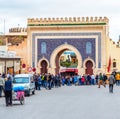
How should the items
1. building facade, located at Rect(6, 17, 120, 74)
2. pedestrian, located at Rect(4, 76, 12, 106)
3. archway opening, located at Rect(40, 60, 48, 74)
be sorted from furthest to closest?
archway opening, located at Rect(40, 60, 48, 74)
building facade, located at Rect(6, 17, 120, 74)
pedestrian, located at Rect(4, 76, 12, 106)

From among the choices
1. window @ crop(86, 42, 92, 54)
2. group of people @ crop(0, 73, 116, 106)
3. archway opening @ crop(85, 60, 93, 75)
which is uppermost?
window @ crop(86, 42, 92, 54)

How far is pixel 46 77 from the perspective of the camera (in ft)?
167

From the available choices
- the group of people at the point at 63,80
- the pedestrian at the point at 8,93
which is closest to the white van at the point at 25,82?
the group of people at the point at 63,80

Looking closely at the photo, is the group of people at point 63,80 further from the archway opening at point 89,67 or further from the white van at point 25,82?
the white van at point 25,82

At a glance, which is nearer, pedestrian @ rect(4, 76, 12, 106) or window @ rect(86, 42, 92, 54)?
pedestrian @ rect(4, 76, 12, 106)

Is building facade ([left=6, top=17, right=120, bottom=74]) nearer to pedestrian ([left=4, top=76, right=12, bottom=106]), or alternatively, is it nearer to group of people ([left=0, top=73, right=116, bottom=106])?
group of people ([left=0, top=73, right=116, bottom=106])

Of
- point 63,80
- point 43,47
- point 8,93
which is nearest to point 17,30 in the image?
point 43,47

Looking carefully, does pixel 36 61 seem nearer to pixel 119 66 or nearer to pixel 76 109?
pixel 119 66

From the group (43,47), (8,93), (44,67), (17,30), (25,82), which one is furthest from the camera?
(17,30)

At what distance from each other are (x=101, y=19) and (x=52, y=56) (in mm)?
7231

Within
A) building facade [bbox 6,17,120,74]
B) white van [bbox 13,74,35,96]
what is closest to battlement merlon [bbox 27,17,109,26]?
building facade [bbox 6,17,120,74]

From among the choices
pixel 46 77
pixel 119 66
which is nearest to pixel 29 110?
pixel 46 77

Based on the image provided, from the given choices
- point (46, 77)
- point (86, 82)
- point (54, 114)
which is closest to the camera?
point (54, 114)

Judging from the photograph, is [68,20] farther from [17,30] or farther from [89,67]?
[17,30]
